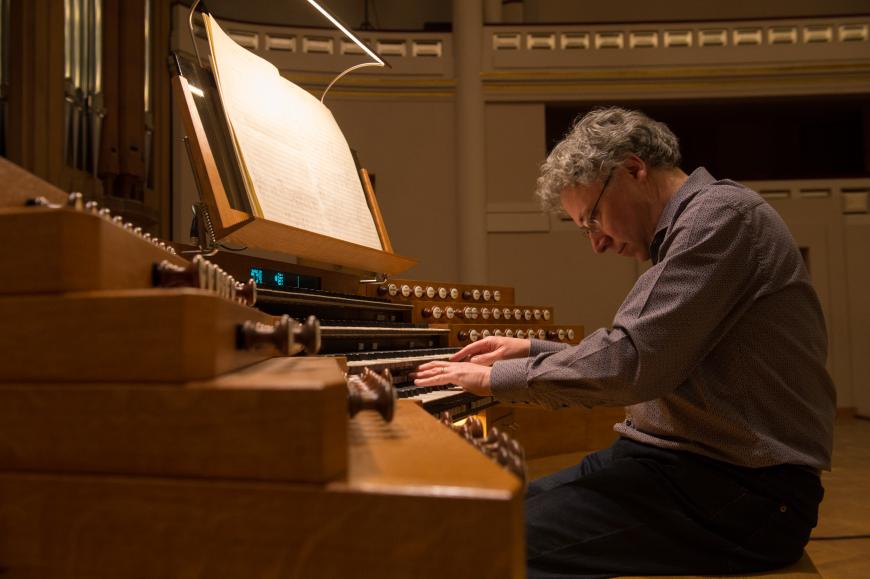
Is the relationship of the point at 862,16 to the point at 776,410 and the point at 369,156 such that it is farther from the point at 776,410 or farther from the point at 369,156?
the point at 776,410

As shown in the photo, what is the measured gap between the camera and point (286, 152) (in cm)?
196

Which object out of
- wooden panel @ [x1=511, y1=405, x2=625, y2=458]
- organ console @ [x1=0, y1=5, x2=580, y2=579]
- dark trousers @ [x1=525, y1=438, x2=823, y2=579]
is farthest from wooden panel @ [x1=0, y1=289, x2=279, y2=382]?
wooden panel @ [x1=511, y1=405, x2=625, y2=458]

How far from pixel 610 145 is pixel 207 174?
0.97 m

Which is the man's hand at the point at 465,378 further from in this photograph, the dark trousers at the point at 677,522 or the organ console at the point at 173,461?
the organ console at the point at 173,461

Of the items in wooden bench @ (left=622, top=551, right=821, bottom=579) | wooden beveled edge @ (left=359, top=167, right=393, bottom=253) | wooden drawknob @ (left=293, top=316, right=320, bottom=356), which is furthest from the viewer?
wooden beveled edge @ (left=359, top=167, right=393, bottom=253)

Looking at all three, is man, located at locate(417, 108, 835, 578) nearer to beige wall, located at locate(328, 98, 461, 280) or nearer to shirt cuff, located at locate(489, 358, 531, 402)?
shirt cuff, located at locate(489, 358, 531, 402)

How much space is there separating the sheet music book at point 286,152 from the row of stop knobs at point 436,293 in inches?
9.1

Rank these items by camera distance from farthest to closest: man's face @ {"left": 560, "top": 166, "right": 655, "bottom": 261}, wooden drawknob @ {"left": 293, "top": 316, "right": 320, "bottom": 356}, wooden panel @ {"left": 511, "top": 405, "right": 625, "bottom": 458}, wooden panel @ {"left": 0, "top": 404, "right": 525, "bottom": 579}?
1. wooden panel @ {"left": 511, "top": 405, "right": 625, "bottom": 458}
2. man's face @ {"left": 560, "top": 166, "right": 655, "bottom": 261}
3. wooden drawknob @ {"left": 293, "top": 316, "right": 320, "bottom": 356}
4. wooden panel @ {"left": 0, "top": 404, "right": 525, "bottom": 579}

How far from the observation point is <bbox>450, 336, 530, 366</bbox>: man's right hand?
5.28 feet

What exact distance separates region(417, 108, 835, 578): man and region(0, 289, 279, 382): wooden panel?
75 cm

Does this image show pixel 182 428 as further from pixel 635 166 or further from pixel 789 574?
pixel 635 166

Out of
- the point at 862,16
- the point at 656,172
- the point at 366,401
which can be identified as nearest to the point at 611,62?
the point at 862,16

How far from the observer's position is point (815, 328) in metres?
1.24

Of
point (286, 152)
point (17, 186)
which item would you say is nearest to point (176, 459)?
point (17, 186)
